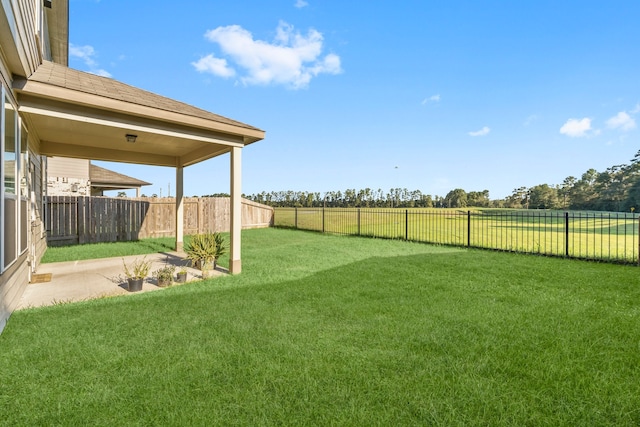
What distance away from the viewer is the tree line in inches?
1293

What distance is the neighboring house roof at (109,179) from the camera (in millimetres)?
15085

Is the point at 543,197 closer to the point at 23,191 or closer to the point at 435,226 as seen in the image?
the point at 435,226

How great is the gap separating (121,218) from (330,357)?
38.8 ft

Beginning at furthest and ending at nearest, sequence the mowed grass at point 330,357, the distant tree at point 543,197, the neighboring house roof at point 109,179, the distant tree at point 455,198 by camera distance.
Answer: the distant tree at point 455,198
the distant tree at point 543,197
the neighboring house roof at point 109,179
the mowed grass at point 330,357

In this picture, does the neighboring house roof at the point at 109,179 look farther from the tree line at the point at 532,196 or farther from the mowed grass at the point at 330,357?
the tree line at the point at 532,196

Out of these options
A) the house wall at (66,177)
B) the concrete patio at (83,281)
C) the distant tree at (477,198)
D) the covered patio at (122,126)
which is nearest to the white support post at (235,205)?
the covered patio at (122,126)

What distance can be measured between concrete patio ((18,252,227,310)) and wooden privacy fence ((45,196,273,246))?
167 inches

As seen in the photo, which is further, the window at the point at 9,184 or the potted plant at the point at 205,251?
the potted plant at the point at 205,251

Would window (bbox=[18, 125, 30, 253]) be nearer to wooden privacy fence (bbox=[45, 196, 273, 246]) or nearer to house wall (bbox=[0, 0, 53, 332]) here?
house wall (bbox=[0, 0, 53, 332])

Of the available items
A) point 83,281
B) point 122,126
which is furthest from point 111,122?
point 83,281

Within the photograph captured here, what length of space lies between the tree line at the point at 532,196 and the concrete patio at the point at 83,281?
27304 mm

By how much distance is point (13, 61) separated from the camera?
319cm

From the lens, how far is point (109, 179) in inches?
608

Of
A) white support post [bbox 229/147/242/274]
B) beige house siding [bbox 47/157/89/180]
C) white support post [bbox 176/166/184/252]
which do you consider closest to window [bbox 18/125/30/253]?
white support post [bbox 229/147/242/274]
